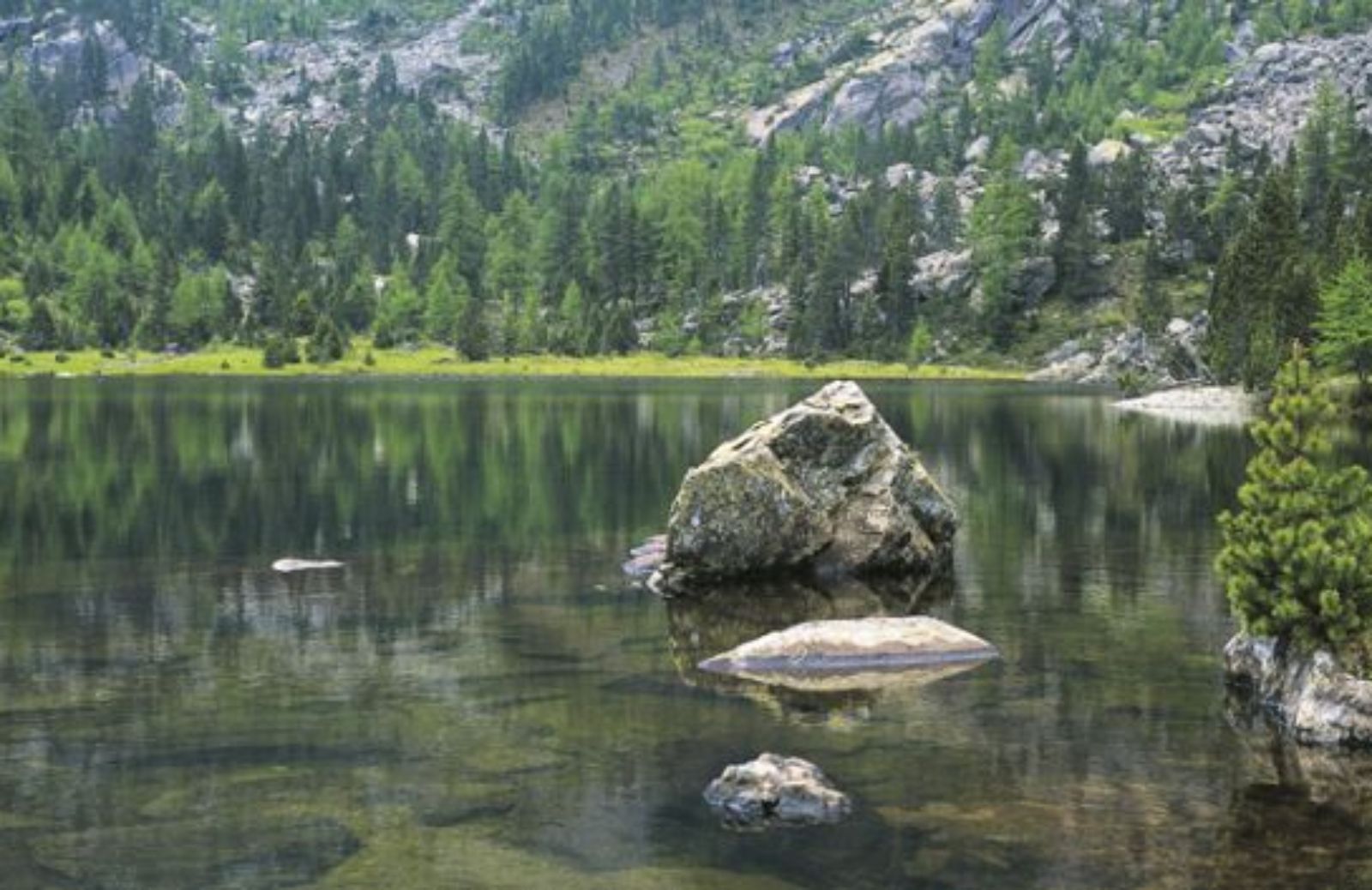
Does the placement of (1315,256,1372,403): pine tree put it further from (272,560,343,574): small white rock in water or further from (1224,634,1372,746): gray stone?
(272,560,343,574): small white rock in water

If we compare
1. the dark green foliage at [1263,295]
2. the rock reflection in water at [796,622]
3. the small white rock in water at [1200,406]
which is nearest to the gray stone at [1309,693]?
the rock reflection in water at [796,622]

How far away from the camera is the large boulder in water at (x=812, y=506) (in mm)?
46906

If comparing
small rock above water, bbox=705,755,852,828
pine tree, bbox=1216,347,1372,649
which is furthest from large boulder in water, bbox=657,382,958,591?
small rock above water, bbox=705,755,852,828

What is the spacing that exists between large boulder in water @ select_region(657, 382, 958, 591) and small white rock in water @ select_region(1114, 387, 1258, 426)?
86.7 metres

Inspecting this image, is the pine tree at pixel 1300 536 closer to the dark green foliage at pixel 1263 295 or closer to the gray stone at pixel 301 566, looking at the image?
the gray stone at pixel 301 566

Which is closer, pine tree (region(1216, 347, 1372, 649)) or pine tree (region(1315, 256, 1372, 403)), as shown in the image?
pine tree (region(1216, 347, 1372, 649))

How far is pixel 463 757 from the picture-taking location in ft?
89.9

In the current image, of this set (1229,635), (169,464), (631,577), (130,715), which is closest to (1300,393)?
(1229,635)

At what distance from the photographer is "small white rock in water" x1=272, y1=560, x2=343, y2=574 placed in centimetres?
4822

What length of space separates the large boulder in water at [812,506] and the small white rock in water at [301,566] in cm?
1214

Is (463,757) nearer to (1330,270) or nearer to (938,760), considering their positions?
(938,760)

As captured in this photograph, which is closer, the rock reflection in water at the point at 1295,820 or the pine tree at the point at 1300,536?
the rock reflection in water at the point at 1295,820

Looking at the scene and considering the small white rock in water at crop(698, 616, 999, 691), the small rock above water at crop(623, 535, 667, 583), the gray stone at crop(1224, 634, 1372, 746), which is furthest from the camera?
the small rock above water at crop(623, 535, 667, 583)

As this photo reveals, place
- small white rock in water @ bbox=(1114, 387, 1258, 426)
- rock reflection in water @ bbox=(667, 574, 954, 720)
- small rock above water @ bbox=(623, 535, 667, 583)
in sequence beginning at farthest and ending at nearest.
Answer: small white rock in water @ bbox=(1114, 387, 1258, 426), small rock above water @ bbox=(623, 535, 667, 583), rock reflection in water @ bbox=(667, 574, 954, 720)
